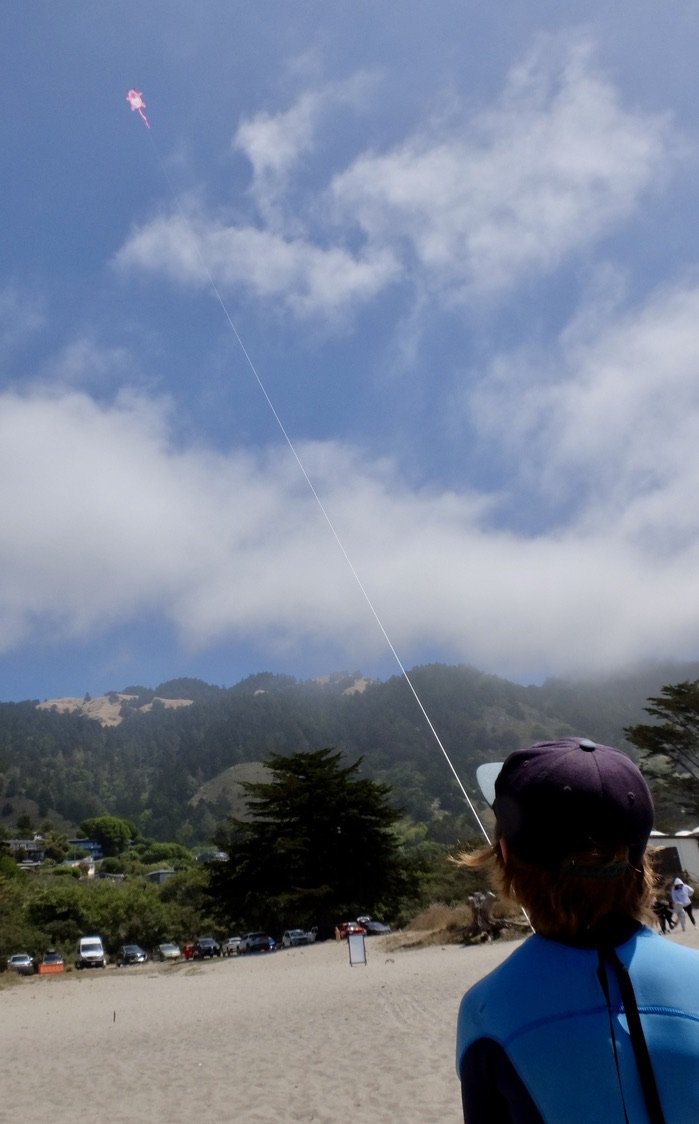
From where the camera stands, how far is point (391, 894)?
32562mm

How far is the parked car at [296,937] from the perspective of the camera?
32.2m

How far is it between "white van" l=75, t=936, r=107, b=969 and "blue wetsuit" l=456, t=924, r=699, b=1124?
4031 cm

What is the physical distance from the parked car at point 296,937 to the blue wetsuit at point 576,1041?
3374cm

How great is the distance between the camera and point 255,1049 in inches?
424

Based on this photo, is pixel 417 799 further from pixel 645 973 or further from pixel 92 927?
pixel 645 973

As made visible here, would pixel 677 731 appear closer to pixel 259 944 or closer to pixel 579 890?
pixel 259 944

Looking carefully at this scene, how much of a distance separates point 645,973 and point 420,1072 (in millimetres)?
8620

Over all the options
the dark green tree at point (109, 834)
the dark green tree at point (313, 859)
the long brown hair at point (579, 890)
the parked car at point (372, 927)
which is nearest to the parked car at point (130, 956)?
the dark green tree at point (313, 859)

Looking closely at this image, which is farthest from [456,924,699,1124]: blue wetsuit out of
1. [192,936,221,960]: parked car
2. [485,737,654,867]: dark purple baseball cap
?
[192,936,221,960]: parked car

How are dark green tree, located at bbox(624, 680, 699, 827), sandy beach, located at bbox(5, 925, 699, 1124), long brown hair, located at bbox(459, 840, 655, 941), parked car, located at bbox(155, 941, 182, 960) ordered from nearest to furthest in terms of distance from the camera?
long brown hair, located at bbox(459, 840, 655, 941) < sandy beach, located at bbox(5, 925, 699, 1124) < dark green tree, located at bbox(624, 680, 699, 827) < parked car, located at bbox(155, 941, 182, 960)

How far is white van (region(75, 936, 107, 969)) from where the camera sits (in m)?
36.0

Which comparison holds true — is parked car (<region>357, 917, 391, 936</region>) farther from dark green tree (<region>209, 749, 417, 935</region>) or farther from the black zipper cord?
the black zipper cord

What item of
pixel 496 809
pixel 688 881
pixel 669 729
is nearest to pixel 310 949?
pixel 688 881

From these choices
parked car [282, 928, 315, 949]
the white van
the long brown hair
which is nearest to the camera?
the long brown hair
